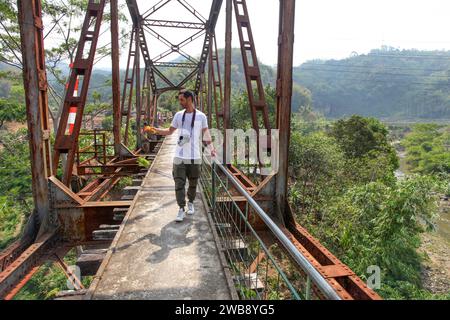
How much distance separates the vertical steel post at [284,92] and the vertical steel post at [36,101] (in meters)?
3.01

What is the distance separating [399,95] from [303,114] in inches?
2681

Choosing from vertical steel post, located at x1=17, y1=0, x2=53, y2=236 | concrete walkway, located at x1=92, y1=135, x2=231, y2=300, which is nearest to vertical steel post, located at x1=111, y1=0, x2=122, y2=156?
vertical steel post, located at x1=17, y1=0, x2=53, y2=236

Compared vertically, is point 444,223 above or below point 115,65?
below

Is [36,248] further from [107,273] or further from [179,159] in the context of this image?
[179,159]

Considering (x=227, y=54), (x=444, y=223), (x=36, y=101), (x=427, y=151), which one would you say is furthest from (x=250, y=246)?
(x=427, y=151)

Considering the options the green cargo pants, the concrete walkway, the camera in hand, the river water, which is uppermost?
the camera in hand

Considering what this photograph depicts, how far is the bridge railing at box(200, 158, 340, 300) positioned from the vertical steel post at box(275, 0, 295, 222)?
489 mm

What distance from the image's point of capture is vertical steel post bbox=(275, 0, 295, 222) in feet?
11.9

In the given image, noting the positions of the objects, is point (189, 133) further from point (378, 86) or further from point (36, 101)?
point (378, 86)

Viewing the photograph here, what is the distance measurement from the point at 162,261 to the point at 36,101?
8.14 feet

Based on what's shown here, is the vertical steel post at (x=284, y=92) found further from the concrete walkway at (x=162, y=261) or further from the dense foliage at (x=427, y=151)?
the dense foliage at (x=427, y=151)

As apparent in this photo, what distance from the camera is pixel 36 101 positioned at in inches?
138

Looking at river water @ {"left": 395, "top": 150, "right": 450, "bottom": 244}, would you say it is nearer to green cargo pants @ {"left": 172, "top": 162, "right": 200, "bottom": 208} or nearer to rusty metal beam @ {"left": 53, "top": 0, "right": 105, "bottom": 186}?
green cargo pants @ {"left": 172, "top": 162, "right": 200, "bottom": 208}

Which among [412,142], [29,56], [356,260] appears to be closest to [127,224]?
[29,56]
